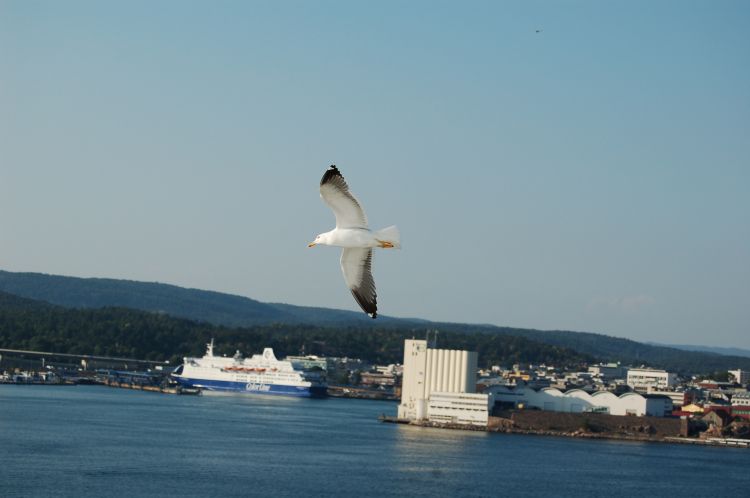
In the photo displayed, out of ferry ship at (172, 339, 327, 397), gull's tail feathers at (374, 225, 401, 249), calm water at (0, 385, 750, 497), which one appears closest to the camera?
gull's tail feathers at (374, 225, 401, 249)

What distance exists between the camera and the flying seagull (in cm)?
636

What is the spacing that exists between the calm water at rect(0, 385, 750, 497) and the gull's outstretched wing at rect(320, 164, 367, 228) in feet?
46.9

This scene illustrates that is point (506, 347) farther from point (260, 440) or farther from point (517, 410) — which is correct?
point (260, 440)

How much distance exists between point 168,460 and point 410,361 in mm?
15806

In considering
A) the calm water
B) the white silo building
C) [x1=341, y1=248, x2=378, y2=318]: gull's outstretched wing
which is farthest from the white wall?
[x1=341, y1=248, x2=378, y2=318]: gull's outstretched wing

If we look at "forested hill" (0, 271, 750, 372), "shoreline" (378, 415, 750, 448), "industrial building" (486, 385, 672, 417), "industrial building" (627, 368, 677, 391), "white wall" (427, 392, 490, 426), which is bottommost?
"shoreline" (378, 415, 750, 448)

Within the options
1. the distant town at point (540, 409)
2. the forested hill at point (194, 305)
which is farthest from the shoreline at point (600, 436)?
the forested hill at point (194, 305)

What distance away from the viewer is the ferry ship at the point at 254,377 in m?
57.4

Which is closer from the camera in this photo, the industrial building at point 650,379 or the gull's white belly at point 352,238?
the gull's white belly at point 352,238

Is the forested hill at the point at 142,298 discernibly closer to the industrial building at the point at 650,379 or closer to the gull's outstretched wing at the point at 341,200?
the industrial building at the point at 650,379

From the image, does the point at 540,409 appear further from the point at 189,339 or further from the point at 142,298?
the point at 142,298

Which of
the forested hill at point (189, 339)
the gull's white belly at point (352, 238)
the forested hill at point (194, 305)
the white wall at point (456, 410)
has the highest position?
the forested hill at point (194, 305)

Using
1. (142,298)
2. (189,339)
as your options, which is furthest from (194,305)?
(189,339)

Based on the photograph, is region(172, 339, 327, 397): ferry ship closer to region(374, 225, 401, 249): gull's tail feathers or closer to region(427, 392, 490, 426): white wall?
region(427, 392, 490, 426): white wall
